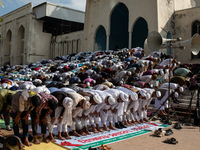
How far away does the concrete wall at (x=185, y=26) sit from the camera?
59.5 ft

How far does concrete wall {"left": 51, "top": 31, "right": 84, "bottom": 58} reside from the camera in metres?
26.6

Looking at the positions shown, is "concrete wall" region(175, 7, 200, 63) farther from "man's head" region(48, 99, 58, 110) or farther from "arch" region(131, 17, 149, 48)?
"man's head" region(48, 99, 58, 110)

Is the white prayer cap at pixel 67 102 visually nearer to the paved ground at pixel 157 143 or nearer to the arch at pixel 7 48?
the paved ground at pixel 157 143

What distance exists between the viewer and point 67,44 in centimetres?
2838

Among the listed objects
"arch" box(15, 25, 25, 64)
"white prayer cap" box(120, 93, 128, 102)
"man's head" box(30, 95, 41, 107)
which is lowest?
"white prayer cap" box(120, 93, 128, 102)

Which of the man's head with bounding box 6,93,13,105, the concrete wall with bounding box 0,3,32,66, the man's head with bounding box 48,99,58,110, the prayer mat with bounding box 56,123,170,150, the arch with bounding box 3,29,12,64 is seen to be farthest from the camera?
the arch with bounding box 3,29,12,64

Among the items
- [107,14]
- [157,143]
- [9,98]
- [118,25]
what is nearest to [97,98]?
[157,143]

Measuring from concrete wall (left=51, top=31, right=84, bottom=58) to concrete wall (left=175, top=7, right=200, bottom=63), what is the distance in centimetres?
1178

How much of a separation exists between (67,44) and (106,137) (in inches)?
947

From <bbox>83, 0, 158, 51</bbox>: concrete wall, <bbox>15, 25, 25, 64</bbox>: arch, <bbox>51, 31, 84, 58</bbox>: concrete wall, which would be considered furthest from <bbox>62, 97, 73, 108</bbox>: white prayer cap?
<bbox>15, 25, 25, 64</bbox>: arch

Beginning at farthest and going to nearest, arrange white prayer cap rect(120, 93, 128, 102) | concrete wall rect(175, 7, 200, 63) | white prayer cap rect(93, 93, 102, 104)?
concrete wall rect(175, 7, 200, 63) < white prayer cap rect(120, 93, 128, 102) < white prayer cap rect(93, 93, 102, 104)

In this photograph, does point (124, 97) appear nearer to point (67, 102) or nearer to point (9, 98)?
point (67, 102)

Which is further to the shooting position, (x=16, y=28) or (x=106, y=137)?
(x=16, y=28)

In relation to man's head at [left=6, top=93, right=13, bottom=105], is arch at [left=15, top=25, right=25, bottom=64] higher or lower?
higher
